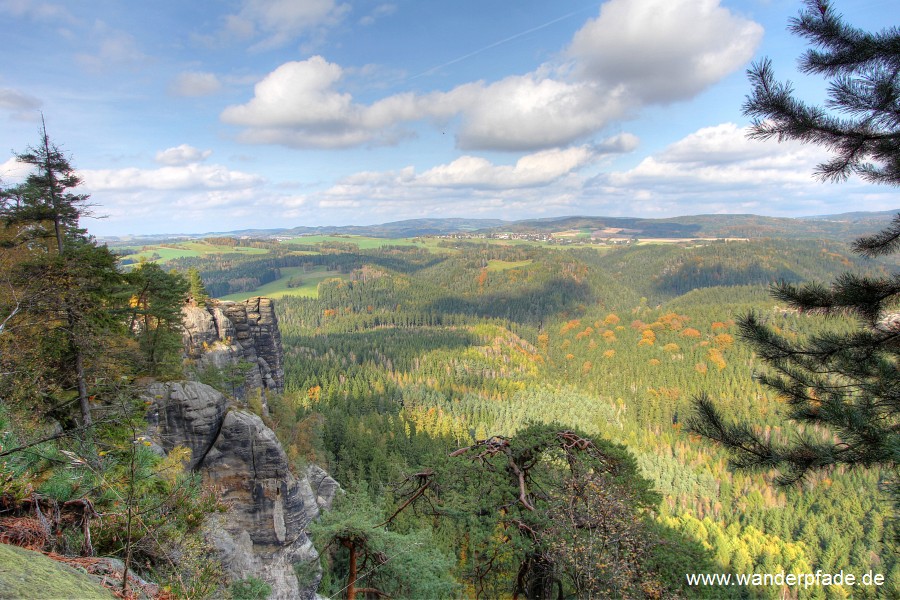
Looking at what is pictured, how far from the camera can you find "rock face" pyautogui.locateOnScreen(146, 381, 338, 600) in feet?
57.2

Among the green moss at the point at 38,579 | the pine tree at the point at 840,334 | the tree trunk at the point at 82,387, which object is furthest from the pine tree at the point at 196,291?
the pine tree at the point at 840,334

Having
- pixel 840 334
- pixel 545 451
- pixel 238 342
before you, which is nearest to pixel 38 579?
pixel 545 451

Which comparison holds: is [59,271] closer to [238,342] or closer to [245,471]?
[245,471]

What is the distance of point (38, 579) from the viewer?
287 centimetres

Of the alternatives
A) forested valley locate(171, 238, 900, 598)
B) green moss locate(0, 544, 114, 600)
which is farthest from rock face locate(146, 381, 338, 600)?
green moss locate(0, 544, 114, 600)

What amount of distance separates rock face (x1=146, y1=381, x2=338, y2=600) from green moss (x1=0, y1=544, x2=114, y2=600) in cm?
1632

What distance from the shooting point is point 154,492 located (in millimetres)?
7773

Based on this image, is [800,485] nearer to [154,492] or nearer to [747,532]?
[154,492]

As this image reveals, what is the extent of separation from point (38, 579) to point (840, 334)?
1002cm

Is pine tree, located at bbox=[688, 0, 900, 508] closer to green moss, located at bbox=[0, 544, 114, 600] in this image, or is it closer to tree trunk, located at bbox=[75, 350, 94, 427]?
green moss, located at bbox=[0, 544, 114, 600]

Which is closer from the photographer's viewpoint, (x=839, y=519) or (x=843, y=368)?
(x=843, y=368)

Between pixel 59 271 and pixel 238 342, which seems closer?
pixel 59 271

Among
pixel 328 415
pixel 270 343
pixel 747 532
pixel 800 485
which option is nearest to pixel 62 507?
pixel 800 485

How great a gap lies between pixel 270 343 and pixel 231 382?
1163cm
